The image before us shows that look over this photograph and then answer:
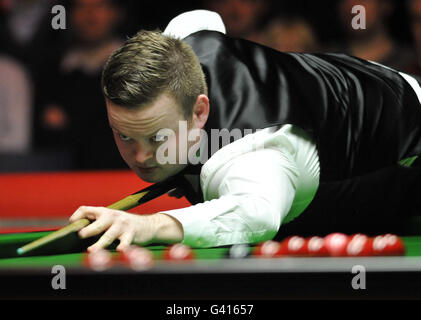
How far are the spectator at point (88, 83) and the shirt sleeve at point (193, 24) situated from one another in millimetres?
2688

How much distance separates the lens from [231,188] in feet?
7.14

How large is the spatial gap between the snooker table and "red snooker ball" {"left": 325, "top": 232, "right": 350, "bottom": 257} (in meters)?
0.17

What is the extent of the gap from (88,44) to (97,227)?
13.3 feet

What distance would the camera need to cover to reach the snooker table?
1.65m

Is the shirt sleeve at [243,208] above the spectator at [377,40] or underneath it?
underneath

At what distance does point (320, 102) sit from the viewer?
2.46 m

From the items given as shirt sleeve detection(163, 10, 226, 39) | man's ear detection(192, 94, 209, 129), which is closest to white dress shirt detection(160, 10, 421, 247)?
man's ear detection(192, 94, 209, 129)

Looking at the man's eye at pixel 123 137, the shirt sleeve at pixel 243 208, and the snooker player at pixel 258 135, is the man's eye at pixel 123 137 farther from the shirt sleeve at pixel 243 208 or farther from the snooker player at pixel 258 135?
the shirt sleeve at pixel 243 208

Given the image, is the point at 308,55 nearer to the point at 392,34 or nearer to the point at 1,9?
the point at 392,34

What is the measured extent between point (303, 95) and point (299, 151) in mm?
221

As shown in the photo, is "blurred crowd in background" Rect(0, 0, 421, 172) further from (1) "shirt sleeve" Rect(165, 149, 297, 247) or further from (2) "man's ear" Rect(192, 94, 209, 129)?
(1) "shirt sleeve" Rect(165, 149, 297, 247)

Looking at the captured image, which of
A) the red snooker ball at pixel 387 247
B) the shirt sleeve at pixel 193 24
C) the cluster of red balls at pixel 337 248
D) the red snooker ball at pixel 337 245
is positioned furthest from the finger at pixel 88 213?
the shirt sleeve at pixel 193 24

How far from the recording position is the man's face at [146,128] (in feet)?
7.02
